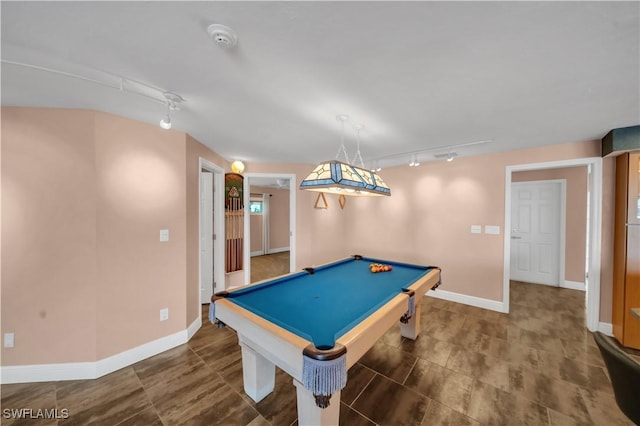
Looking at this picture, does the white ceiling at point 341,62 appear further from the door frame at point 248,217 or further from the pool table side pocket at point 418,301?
the door frame at point 248,217

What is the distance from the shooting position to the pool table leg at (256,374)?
5.60 feet

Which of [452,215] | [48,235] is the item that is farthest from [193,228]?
[452,215]

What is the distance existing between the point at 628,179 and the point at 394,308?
3021 millimetres

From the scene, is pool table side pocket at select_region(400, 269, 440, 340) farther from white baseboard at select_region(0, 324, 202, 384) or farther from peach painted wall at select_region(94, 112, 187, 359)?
white baseboard at select_region(0, 324, 202, 384)

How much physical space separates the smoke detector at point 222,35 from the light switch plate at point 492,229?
3.87m

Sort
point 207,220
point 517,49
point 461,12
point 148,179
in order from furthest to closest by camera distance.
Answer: point 207,220, point 148,179, point 517,49, point 461,12

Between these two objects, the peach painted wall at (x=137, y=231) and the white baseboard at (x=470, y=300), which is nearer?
the peach painted wall at (x=137, y=231)

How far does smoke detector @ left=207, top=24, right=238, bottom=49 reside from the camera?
107cm

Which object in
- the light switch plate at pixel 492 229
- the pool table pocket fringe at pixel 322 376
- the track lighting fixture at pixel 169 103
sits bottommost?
the pool table pocket fringe at pixel 322 376

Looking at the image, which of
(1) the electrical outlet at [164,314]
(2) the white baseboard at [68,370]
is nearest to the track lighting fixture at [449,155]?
(1) the electrical outlet at [164,314]

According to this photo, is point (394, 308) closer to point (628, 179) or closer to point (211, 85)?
point (211, 85)

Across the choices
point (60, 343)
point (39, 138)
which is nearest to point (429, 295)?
point (60, 343)

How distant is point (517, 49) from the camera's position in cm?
122

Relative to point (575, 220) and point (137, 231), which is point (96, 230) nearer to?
point (137, 231)
